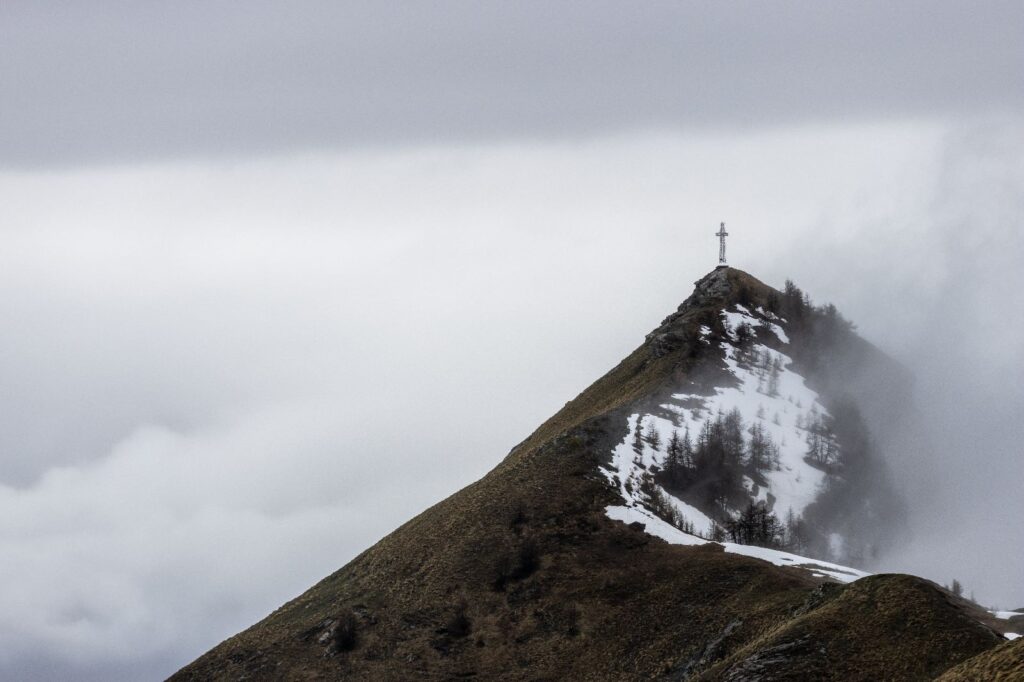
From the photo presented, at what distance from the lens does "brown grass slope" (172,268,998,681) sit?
85.1m

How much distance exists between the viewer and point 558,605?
11212cm

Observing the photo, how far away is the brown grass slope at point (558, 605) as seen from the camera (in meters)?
85.1

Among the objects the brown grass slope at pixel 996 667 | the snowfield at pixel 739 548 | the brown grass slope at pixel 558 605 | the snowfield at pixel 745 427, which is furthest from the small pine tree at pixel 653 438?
the brown grass slope at pixel 996 667

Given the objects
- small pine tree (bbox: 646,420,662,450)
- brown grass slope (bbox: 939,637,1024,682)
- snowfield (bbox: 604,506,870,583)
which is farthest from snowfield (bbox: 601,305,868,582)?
brown grass slope (bbox: 939,637,1024,682)

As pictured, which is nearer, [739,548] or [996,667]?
[996,667]

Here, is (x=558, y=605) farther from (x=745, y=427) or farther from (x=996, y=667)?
(x=996, y=667)

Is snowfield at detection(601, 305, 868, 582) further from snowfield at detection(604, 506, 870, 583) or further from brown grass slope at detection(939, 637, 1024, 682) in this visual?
brown grass slope at detection(939, 637, 1024, 682)

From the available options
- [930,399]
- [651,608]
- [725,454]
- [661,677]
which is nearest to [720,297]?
[725,454]

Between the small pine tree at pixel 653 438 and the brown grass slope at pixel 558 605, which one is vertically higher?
the small pine tree at pixel 653 438

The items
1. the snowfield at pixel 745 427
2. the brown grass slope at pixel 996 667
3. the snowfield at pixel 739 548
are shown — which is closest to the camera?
the brown grass slope at pixel 996 667

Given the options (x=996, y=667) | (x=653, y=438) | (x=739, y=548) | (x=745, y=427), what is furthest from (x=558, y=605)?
(x=996, y=667)

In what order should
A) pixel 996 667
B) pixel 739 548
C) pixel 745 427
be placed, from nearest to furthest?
pixel 996 667 → pixel 739 548 → pixel 745 427

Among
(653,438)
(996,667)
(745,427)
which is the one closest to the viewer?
(996,667)

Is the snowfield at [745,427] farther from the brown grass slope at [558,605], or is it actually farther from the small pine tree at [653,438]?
the brown grass slope at [558,605]
